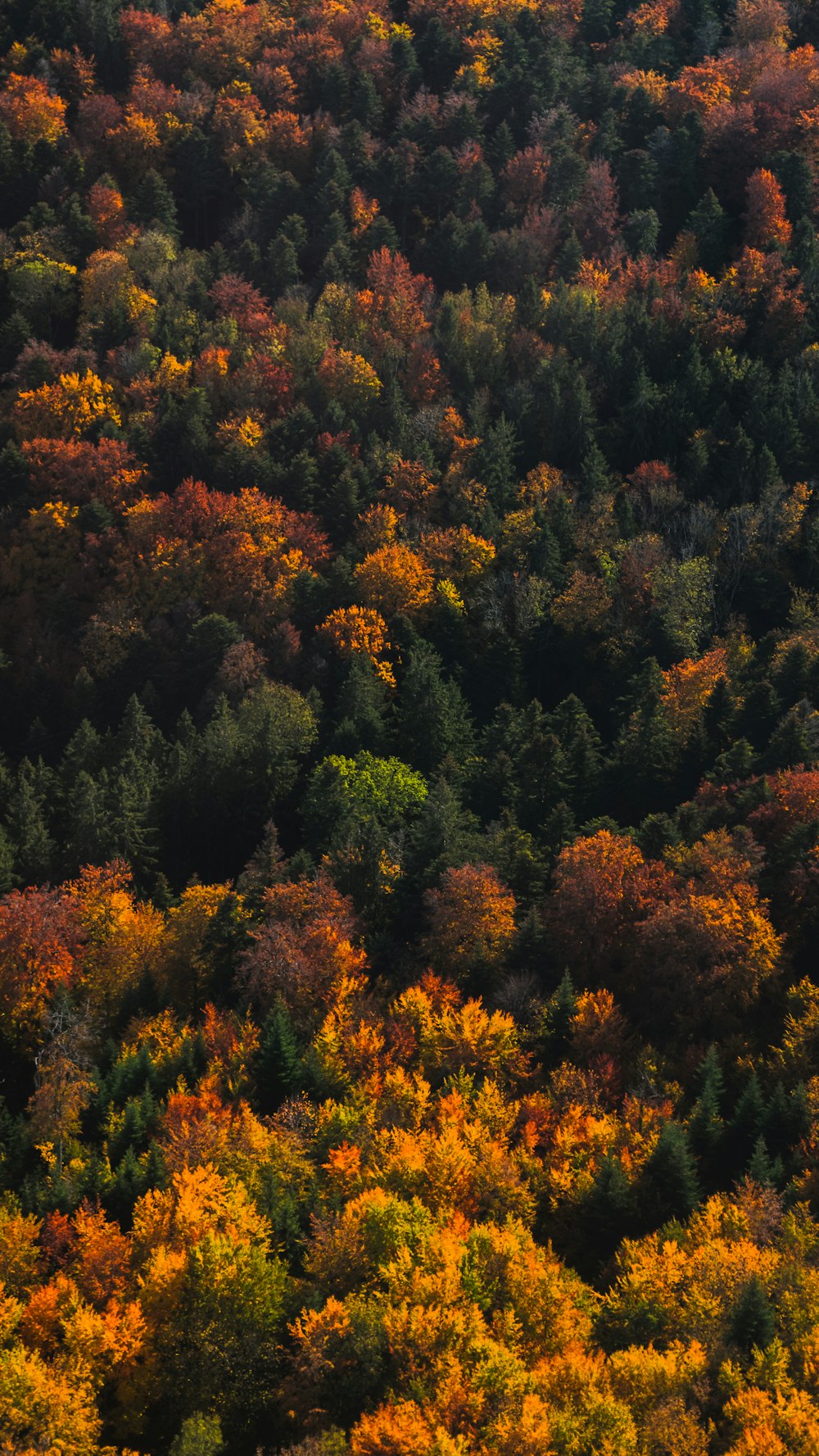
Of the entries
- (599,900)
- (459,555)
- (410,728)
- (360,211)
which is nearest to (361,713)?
(410,728)

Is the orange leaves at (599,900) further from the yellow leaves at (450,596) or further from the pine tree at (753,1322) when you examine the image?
the yellow leaves at (450,596)

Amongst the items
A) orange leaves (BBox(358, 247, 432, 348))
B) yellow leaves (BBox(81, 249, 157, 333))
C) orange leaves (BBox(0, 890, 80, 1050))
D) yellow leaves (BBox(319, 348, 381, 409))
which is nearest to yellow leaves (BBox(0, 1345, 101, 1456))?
orange leaves (BBox(0, 890, 80, 1050))

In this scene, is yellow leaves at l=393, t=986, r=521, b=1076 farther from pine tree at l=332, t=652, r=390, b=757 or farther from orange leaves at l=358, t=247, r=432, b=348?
orange leaves at l=358, t=247, r=432, b=348

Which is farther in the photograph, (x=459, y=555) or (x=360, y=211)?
(x=360, y=211)

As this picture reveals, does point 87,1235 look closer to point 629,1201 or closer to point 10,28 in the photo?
point 629,1201

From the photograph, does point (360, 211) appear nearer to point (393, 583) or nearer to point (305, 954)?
point (393, 583)

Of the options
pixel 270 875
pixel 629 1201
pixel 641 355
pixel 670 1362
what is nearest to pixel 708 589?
pixel 641 355

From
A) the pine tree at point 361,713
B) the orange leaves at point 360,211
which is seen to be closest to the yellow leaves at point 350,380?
the orange leaves at point 360,211
